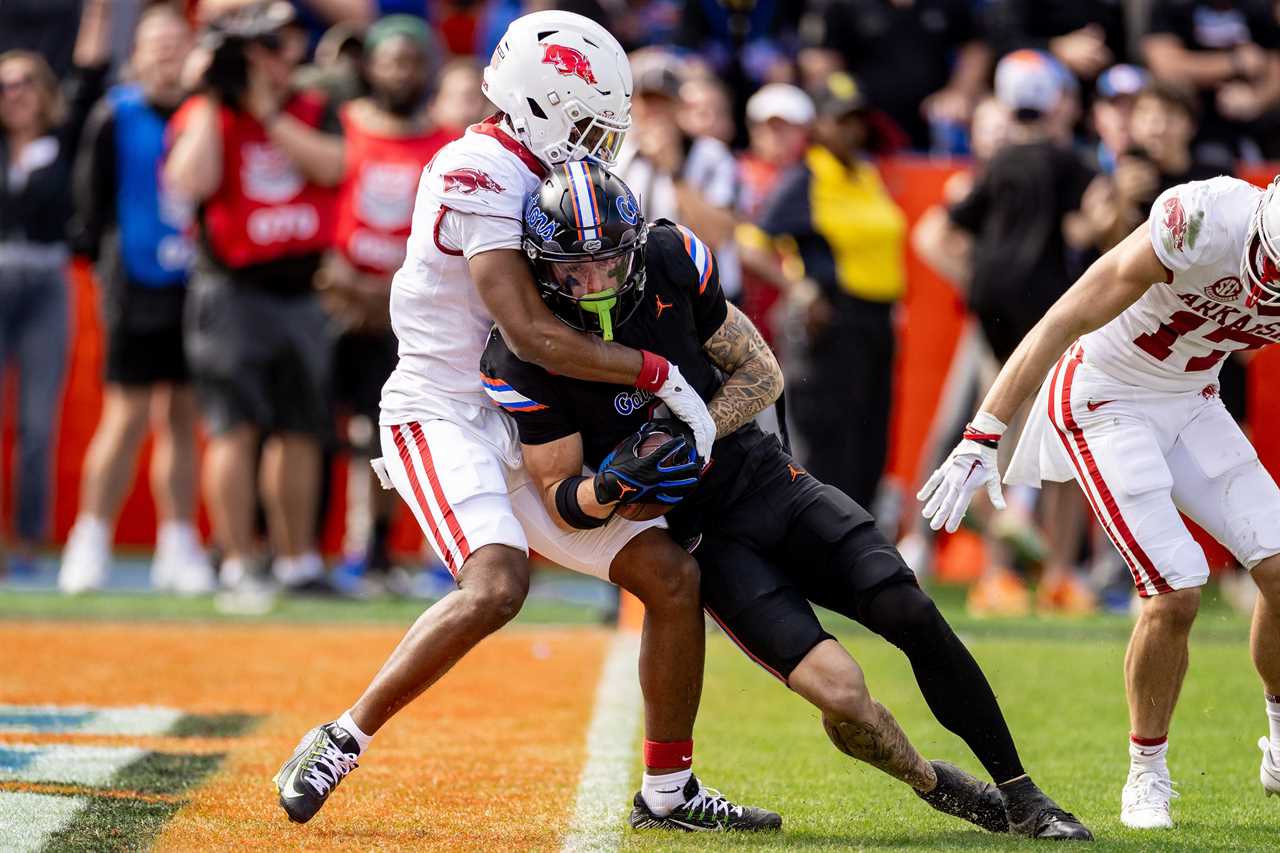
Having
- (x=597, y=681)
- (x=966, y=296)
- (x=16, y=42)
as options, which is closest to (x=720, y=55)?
(x=966, y=296)

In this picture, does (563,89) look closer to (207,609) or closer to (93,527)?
(207,609)

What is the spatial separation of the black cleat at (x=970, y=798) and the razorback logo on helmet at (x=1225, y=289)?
1374 mm

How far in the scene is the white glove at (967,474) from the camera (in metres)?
4.69

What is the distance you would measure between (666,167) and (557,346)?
4.10 metres

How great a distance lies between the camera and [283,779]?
452cm

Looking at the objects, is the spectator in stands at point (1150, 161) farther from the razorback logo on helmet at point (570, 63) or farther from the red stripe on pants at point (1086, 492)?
the razorback logo on helmet at point (570, 63)

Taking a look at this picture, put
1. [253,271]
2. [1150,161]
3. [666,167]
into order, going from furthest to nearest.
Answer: [253,271] → [1150,161] → [666,167]

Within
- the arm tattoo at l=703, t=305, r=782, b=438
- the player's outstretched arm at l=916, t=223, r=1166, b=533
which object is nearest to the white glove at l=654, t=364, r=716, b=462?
the arm tattoo at l=703, t=305, r=782, b=438

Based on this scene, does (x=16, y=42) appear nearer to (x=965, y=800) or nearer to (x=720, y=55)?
(x=720, y=55)

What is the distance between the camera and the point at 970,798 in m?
4.62

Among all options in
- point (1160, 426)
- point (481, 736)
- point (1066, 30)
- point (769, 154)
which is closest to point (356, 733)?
point (481, 736)

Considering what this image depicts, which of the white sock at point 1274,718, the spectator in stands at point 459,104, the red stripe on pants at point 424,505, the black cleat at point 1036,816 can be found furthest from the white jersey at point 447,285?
the spectator in stands at point 459,104

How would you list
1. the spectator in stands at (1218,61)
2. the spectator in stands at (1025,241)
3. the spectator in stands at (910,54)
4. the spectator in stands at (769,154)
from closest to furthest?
Answer: the spectator in stands at (1025,241) → the spectator in stands at (769,154) → the spectator in stands at (1218,61) → the spectator in stands at (910,54)

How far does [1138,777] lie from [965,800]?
1.64 ft
